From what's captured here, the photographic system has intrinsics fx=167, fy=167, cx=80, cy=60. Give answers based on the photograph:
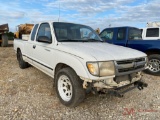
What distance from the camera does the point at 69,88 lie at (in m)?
3.64

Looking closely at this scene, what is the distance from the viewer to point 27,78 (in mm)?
5488

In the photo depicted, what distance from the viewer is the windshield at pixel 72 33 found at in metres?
4.11

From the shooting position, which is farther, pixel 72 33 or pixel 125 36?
pixel 125 36

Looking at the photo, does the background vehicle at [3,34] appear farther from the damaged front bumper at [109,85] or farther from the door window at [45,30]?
the damaged front bumper at [109,85]

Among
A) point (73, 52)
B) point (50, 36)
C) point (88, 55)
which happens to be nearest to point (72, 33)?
point (50, 36)

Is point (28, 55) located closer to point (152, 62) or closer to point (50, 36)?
point (50, 36)

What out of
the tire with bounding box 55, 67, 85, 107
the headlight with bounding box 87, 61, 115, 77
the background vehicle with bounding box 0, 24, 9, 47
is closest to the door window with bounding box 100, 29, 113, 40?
the tire with bounding box 55, 67, 85, 107

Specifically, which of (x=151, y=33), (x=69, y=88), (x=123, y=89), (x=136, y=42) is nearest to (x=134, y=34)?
(x=136, y=42)

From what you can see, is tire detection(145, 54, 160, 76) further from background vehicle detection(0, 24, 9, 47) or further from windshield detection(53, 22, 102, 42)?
background vehicle detection(0, 24, 9, 47)

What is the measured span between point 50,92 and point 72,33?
165 cm

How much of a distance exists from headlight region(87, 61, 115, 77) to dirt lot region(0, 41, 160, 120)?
0.94m

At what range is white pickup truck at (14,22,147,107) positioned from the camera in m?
2.97

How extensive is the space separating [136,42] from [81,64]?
4.16 meters

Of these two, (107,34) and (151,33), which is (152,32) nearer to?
(151,33)
